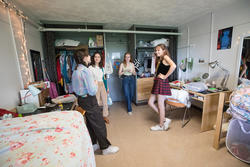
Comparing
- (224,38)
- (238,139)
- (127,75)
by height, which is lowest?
(238,139)

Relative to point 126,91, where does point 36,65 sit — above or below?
above

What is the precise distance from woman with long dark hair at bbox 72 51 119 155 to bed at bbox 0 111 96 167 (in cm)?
47

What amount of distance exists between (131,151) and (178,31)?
3.65 metres

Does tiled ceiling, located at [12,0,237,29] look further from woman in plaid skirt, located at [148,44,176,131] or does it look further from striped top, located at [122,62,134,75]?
striped top, located at [122,62,134,75]

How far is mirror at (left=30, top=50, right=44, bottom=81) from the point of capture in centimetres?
220

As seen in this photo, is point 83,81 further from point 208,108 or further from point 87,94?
point 208,108

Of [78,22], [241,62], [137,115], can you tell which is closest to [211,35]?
[241,62]

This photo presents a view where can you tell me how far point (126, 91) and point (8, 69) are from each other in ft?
7.22

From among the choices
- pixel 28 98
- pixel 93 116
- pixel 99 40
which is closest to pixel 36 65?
pixel 28 98

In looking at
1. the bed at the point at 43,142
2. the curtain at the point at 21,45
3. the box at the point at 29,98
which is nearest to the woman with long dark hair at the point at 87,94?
the bed at the point at 43,142

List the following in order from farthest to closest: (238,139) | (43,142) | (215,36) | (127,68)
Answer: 1. (127,68)
2. (215,36)
3. (238,139)
4. (43,142)

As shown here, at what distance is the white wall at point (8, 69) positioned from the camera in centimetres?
139

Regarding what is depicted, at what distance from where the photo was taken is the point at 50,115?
977 millimetres

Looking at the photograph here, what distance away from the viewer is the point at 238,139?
1.59 meters
